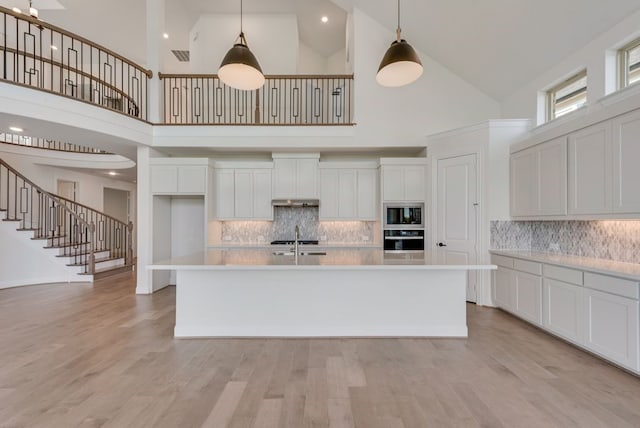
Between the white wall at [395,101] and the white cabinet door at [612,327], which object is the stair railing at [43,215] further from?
the white cabinet door at [612,327]

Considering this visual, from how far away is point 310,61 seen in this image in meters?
8.71

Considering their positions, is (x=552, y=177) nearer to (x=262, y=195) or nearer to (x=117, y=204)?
(x=262, y=195)

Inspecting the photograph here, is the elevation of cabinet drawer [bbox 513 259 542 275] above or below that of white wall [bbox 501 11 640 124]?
below

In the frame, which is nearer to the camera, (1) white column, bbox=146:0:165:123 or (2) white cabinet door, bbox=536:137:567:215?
(2) white cabinet door, bbox=536:137:567:215

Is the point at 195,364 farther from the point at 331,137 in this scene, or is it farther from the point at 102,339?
the point at 331,137

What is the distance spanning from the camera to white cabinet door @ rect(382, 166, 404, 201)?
553 cm

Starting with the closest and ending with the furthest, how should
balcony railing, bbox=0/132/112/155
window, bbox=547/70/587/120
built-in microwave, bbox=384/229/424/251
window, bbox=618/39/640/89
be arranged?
1. window, bbox=618/39/640/89
2. window, bbox=547/70/587/120
3. built-in microwave, bbox=384/229/424/251
4. balcony railing, bbox=0/132/112/155

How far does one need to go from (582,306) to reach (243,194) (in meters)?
5.34

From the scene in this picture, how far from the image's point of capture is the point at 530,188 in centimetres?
418

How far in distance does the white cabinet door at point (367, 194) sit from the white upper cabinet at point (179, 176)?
305 centimetres

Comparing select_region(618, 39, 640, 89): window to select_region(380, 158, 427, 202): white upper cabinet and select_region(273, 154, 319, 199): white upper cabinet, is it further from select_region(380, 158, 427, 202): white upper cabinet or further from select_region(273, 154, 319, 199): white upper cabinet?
select_region(273, 154, 319, 199): white upper cabinet

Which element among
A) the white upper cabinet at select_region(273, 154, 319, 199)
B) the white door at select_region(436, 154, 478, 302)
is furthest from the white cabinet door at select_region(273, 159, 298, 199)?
the white door at select_region(436, 154, 478, 302)

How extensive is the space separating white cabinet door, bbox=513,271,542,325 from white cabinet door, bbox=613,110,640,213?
122 cm

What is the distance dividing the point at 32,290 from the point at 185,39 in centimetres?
725
